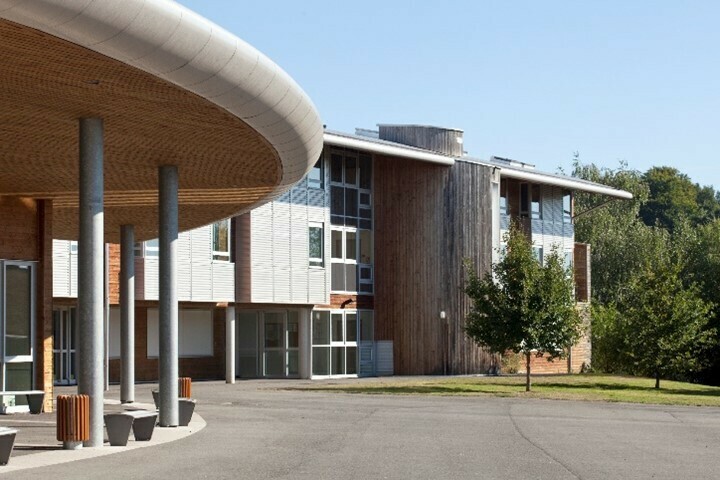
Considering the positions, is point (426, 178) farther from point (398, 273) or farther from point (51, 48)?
point (51, 48)

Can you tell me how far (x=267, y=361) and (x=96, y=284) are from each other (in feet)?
94.2

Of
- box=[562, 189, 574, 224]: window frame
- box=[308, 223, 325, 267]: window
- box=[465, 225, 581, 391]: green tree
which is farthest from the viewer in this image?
box=[562, 189, 574, 224]: window frame

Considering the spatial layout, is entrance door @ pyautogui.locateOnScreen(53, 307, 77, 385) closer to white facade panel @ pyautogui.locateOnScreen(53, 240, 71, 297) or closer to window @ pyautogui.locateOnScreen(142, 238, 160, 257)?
window @ pyautogui.locateOnScreen(142, 238, 160, 257)

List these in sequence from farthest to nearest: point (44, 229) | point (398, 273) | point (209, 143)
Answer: point (398, 273) < point (44, 229) < point (209, 143)

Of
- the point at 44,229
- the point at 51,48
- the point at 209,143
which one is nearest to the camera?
the point at 51,48

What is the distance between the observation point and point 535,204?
54.1 metres

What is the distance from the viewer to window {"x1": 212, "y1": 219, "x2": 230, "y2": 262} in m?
40.7

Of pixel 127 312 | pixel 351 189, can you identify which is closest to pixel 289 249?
pixel 351 189

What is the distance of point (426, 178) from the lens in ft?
157

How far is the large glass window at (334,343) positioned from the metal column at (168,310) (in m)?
24.5

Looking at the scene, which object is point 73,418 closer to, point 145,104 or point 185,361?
point 145,104

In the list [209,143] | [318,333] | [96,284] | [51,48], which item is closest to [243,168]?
[209,143]

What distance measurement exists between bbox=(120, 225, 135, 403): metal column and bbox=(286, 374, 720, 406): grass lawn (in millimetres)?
8661

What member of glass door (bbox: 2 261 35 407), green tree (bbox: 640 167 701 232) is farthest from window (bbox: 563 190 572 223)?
green tree (bbox: 640 167 701 232)
